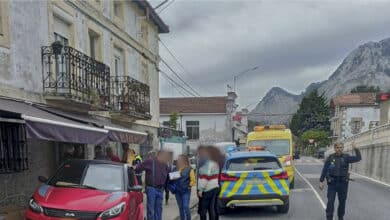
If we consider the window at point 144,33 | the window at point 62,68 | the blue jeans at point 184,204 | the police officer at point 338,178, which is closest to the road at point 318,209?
the police officer at point 338,178

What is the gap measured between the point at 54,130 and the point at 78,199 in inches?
54.0

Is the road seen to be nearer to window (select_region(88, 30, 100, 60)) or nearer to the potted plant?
the potted plant

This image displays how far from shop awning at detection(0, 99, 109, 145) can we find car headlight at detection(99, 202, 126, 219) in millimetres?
1638

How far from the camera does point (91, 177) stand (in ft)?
28.9

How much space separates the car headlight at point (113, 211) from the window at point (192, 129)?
49109 millimetres

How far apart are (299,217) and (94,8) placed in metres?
9.52

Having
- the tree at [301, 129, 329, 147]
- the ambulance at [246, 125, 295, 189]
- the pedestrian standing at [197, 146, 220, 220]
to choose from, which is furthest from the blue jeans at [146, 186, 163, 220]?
the tree at [301, 129, 329, 147]

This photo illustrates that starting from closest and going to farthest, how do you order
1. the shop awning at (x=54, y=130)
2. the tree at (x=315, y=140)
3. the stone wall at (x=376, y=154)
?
the shop awning at (x=54, y=130) < the stone wall at (x=376, y=154) < the tree at (x=315, y=140)

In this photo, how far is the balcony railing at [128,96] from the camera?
55.6ft

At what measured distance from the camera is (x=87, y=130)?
31.8ft

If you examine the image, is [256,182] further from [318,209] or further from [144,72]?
[144,72]

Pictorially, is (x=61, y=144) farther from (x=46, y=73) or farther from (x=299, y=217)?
(x=299, y=217)

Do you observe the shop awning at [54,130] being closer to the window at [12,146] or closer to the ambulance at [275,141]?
the window at [12,146]

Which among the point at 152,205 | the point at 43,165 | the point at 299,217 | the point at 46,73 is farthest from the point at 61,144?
the point at 299,217
